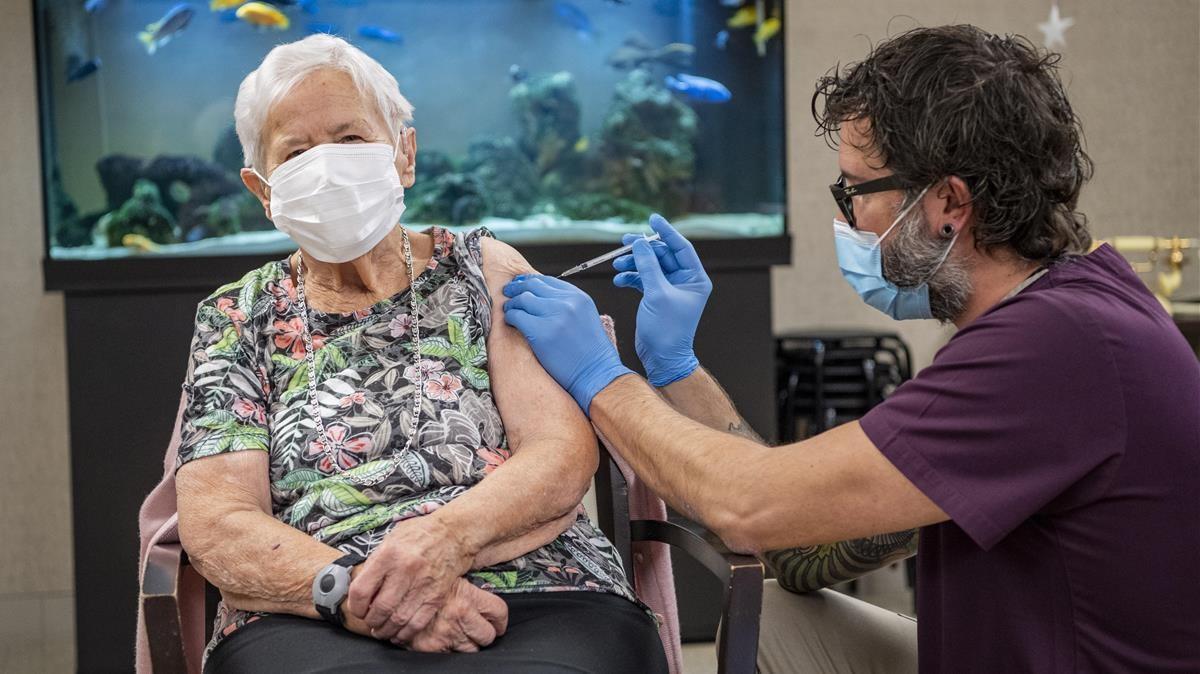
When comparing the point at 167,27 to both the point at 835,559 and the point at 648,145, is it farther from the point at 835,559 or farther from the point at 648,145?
the point at 835,559

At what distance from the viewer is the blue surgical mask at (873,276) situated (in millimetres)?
1523

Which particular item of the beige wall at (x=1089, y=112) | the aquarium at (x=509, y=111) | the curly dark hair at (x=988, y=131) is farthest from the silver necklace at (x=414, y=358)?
the beige wall at (x=1089, y=112)

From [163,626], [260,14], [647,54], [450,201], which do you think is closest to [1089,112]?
[647,54]

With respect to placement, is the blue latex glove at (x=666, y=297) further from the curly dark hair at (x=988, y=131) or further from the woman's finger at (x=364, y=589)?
the woman's finger at (x=364, y=589)

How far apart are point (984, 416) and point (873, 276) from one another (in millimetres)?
353

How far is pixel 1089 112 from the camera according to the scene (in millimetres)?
4355

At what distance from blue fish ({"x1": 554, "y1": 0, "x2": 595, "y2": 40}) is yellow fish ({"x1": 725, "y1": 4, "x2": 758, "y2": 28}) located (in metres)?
0.42

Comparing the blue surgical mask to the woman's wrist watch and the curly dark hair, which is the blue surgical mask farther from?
the woman's wrist watch

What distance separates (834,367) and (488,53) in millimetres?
1499

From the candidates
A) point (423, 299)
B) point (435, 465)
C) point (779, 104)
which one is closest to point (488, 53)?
point (779, 104)

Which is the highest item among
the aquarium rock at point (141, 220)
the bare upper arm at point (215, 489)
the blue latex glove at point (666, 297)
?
the aquarium rock at point (141, 220)

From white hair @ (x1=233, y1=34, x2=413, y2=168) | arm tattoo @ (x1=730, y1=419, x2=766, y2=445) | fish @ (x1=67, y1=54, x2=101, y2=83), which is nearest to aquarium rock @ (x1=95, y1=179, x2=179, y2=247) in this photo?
fish @ (x1=67, y1=54, x2=101, y2=83)

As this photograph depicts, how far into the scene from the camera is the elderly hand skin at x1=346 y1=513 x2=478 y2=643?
1420mm

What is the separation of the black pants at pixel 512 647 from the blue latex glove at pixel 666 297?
1.35 ft
